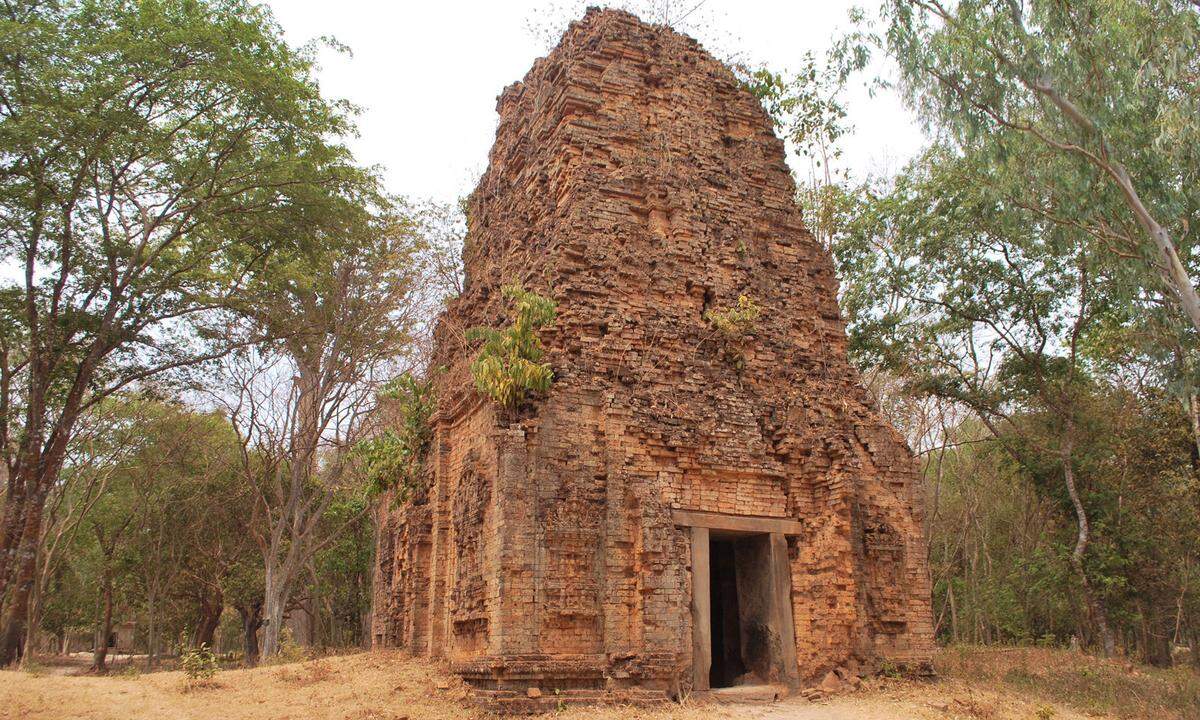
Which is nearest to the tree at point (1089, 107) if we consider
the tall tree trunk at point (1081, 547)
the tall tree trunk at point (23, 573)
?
the tall tree trunk at point (1081, 547)

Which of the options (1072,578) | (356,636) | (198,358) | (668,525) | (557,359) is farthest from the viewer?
(356,636)

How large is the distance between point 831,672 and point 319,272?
14769mm

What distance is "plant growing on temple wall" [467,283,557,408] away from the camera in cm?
1048

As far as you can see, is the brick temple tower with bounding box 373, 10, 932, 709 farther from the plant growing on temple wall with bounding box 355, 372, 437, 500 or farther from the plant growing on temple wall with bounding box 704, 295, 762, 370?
the plant growing on temple wall with bounding box 355, 372, 437, 500

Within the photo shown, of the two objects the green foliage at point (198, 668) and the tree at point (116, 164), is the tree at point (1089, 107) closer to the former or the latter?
the tree at point (116, 164)

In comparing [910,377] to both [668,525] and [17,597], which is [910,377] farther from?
[17,597]

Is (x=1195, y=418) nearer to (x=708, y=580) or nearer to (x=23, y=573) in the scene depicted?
(x=708, y=580)

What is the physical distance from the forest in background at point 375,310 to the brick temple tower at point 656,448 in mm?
2405

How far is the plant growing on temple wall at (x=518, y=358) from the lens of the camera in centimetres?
1048

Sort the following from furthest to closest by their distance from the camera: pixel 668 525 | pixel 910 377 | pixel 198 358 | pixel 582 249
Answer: pixel 910 377
pixel 198 358
pixel 582 249
pixel 668 525

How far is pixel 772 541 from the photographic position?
36.8ft

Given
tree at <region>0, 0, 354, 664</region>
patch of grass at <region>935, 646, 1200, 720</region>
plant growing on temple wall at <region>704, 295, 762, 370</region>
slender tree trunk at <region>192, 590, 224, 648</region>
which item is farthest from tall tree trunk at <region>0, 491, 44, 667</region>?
slender tree trunk at <region>192, 590, 224, 648</region>

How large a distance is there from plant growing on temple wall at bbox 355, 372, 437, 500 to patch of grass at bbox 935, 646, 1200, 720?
28.2 feet

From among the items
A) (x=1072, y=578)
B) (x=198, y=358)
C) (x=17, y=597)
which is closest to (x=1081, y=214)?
(x=1072, y=578)
